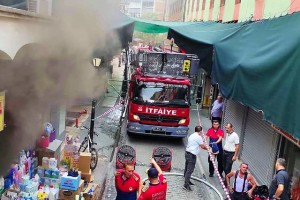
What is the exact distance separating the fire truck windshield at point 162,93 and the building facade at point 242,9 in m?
3.42

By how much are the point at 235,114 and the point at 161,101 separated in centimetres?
279

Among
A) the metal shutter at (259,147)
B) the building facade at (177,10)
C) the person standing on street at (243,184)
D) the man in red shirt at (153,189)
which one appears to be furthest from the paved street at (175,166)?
the building facade at (177,10)

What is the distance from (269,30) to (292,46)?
93.2 inches

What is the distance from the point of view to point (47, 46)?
6141 mm

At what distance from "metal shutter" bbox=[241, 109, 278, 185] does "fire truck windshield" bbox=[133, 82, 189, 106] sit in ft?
7.36

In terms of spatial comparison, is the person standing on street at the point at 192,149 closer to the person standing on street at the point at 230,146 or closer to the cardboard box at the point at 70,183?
the person standing on street at the point at 230,146

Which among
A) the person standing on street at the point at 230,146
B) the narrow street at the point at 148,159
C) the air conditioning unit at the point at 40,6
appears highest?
the air conditioning unit at the point at 40,6

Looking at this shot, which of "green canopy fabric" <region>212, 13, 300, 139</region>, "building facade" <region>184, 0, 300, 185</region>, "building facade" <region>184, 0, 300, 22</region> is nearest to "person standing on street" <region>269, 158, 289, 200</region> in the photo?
"building facade" <region>184, 0, 300, 185</region>

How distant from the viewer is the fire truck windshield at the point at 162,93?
38.9ft

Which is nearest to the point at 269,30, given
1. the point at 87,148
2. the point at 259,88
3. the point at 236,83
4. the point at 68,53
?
the point at 236,83

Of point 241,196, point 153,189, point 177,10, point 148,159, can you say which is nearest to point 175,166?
point 148,159

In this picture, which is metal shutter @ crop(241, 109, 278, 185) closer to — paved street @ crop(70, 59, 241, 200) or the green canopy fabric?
paved street @ crop(70, 59, 241, 200)

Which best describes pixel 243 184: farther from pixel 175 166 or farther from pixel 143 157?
pixel 143 157

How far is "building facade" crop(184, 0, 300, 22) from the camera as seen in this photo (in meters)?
9.48
